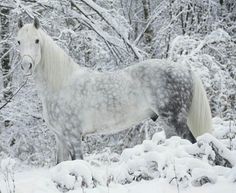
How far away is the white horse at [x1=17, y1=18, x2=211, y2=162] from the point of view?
18.3 ft

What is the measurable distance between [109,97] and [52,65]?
0.86 metres

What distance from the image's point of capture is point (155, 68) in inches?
226

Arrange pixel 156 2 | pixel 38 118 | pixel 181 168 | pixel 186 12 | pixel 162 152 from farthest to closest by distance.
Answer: pixel 156 2, pixel 186 12, pixel 38 118, pixel 162 152, pixel 181 168

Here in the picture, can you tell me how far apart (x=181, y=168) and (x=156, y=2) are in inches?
419

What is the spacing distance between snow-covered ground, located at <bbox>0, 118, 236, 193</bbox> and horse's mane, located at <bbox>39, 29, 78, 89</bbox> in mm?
2073

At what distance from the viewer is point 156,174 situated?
3.56 m

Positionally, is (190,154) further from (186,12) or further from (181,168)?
(186,12)

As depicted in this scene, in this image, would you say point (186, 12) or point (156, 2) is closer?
point (186, 12)

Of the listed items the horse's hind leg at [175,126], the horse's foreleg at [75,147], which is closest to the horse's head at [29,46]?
the horse's foreleg at [75,147]

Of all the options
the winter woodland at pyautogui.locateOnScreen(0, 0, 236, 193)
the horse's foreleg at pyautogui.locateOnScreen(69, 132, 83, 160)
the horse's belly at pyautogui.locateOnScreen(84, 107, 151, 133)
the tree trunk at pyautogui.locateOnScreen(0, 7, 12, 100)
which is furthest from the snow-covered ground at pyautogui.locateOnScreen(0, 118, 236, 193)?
the tree trunk at pyautogui.locateOnScreen(0, 7, 12, 100)

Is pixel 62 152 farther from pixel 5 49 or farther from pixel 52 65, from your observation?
pixel 5 49

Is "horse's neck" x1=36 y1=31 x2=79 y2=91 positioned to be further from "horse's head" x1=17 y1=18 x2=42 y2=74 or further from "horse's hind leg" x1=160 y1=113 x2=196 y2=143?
"horse's hind leg" x1=160 y1=113 x2=196 y2=143

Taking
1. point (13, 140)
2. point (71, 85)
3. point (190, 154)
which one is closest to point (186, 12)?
point (13, 140)

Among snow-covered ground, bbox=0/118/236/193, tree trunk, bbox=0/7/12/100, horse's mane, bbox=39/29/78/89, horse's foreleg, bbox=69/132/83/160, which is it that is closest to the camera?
snow-covered ground, bbox=0/118/236/193
